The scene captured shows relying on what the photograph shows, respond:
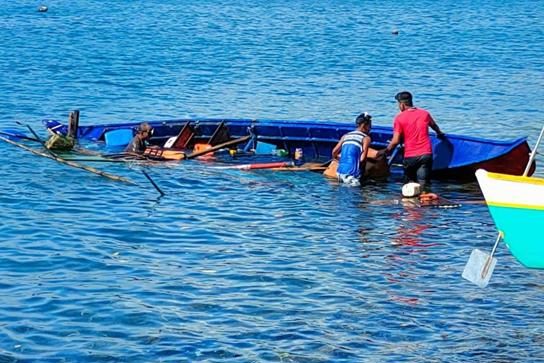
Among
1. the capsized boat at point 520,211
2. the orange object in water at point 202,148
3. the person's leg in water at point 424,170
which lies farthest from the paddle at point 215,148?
the capsized boat at point 520,211

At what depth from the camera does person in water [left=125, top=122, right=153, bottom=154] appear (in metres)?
24.0

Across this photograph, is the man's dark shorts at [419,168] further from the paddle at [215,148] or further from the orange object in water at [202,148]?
the orange object in water at [202,148]

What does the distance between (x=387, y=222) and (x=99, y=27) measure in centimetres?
4867

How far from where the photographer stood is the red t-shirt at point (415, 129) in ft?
67.4

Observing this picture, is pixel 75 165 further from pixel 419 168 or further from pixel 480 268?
pixel 480 268

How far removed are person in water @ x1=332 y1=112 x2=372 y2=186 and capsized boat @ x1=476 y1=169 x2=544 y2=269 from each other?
28.2ft

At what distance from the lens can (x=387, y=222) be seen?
18.7 m

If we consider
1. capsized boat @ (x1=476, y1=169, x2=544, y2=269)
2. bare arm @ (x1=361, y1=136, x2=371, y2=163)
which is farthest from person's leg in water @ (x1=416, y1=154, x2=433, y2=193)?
capsized boat @ (x1=476, y1=169, x2=544, y2=269)

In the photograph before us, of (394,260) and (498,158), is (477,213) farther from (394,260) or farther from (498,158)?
(394,260)

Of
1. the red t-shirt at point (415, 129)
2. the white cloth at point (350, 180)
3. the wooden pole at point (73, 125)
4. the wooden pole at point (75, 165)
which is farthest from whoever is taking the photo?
the wooden pole at point (73, 125)

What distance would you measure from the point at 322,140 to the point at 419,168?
3.53 m

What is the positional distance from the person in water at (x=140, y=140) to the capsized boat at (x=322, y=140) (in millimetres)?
1232

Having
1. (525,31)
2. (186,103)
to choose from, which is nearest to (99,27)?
(525,31)

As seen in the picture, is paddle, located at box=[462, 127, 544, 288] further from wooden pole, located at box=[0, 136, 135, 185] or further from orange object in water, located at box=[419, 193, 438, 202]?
wooden pole, located at box=[0, 136, 135, 185]
